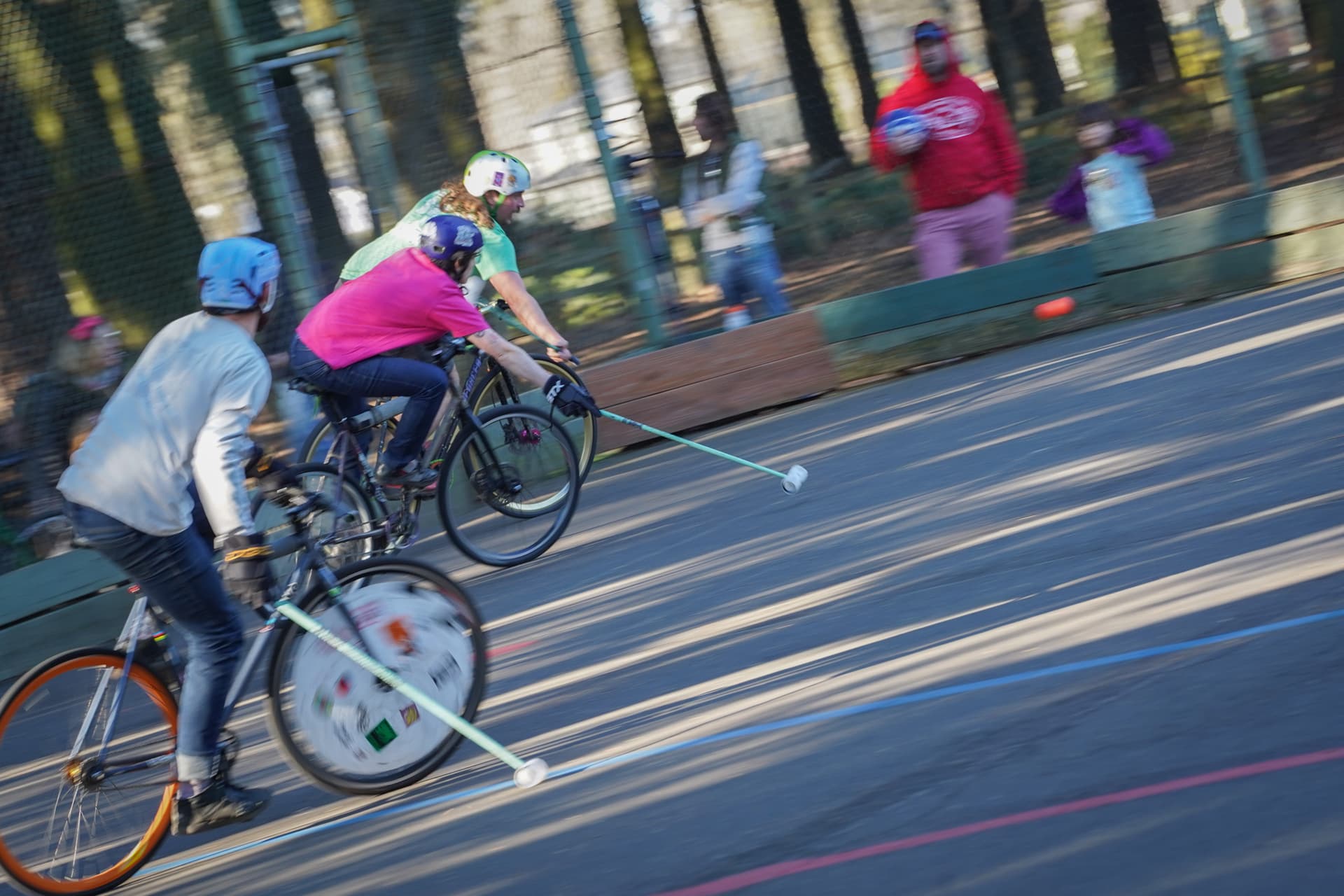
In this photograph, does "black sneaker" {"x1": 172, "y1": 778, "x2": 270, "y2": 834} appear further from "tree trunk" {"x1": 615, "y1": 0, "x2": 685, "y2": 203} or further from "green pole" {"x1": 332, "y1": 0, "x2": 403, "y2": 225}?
"tree trunk" {"x1": 615, "y1": 0, "x2": 685, "y2": 203}

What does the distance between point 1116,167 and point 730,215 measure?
2.96 metres

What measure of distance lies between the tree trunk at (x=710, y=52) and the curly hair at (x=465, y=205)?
11.7 feet

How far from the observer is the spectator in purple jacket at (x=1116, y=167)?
11.8 m

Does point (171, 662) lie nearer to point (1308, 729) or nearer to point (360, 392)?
point (360, 392)

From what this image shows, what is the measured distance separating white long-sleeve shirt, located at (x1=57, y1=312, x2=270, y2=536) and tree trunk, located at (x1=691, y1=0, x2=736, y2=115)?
7.93 m

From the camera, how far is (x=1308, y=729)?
414cm

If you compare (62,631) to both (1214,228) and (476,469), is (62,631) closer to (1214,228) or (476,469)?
(476,469)

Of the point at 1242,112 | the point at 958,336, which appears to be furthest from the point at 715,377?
the point at 1242,112

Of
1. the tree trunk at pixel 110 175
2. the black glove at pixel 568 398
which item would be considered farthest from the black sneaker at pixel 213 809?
the tree trunk at pixel 110 175

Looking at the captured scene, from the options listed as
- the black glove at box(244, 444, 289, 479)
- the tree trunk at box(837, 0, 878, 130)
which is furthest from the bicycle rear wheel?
the tree trunk at box(837, 0, 878, 130)

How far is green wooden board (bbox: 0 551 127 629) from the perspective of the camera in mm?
8852

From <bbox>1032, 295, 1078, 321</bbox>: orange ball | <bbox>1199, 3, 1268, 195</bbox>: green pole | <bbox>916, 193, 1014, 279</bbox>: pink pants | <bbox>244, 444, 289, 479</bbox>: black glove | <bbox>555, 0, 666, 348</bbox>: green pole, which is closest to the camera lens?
<bbox>244, 444, 289, 479</bbox>: black glove

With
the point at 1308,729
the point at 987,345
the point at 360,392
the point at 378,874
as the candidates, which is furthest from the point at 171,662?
the point at 987,345

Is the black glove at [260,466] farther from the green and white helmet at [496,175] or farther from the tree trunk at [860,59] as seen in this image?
the tree trunk at [860,59]
